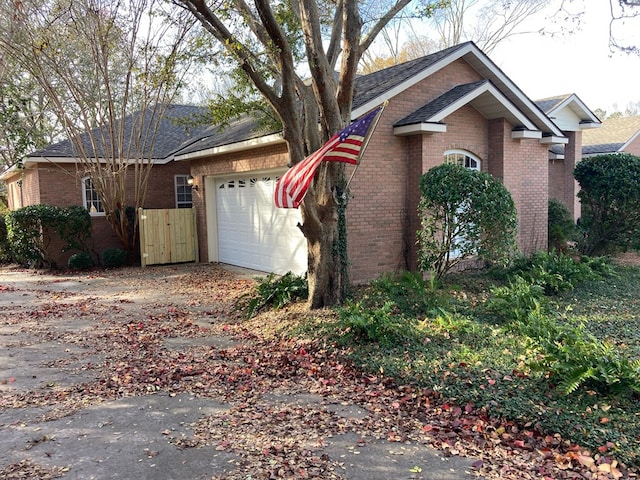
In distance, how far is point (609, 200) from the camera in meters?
12.1

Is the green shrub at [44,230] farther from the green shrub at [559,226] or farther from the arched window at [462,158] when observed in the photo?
the green shrub at [559,226]

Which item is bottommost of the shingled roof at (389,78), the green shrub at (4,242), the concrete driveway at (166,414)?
the concrete driveway at (166,414)

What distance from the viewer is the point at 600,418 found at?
14.4ft

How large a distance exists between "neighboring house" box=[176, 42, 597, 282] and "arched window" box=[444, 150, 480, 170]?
2 centimetres

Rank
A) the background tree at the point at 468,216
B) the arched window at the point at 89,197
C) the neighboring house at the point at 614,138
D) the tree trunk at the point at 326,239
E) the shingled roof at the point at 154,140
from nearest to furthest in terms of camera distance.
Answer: the tree trunk at the point at 326,239 → the background tree at the point at 468,216 → the shingled roof at the point at 154,140 → the arched window at the point at 89,197 → the neighboring house at the point at 614,138

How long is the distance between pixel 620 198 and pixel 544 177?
1796 mm

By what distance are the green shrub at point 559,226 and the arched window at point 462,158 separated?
3393 millimetres

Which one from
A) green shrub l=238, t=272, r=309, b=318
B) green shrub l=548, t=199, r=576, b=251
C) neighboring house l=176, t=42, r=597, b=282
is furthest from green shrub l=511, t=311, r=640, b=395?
green shrub l=548, t=199, r=576, b=251

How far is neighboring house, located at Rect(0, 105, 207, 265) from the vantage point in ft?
53.4

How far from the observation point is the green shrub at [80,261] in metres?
15.6

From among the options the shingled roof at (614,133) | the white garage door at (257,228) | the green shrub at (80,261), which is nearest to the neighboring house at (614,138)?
the shingled roof at (614,133)

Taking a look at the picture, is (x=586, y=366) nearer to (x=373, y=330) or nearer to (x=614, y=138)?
(x=373, y=330)

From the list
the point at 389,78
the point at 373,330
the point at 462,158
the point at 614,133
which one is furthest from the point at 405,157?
the point at 614,133

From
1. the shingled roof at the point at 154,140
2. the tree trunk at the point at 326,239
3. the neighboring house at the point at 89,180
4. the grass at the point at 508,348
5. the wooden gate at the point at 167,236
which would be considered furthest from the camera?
the neighboring house at the point at 89,180
